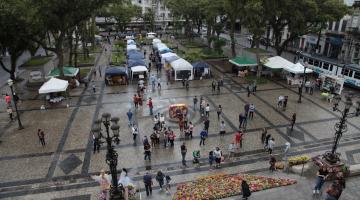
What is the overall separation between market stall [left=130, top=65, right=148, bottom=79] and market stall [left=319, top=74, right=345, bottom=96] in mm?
19347

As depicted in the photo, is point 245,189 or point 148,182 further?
point 148,182

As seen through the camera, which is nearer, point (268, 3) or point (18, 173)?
point (18, 173)

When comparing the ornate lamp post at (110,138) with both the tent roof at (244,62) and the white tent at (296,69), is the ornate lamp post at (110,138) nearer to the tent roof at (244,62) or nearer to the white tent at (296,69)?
the white tent at (296,69)

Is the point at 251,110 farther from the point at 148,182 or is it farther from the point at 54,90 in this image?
the point at 54,90

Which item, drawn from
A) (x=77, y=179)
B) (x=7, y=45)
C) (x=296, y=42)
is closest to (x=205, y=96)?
(x=77, y=179)

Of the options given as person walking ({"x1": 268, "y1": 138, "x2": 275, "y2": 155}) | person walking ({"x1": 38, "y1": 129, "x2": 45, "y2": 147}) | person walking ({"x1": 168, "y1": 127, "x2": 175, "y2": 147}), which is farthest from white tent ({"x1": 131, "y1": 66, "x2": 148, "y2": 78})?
person walking ({"x1": 268, "y1": 138, "x2": 275, "y2": 155})

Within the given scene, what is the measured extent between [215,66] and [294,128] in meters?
20.8

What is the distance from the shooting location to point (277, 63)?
33938 mm

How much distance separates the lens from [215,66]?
135ft

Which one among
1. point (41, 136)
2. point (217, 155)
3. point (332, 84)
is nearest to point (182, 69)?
point (332, 84)

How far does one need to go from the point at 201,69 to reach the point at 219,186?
22.2 metres

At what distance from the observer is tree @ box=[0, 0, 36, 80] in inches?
1006

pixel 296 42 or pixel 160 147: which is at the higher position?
pixel 296 42

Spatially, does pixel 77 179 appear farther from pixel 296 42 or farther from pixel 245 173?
pixel 296 42
